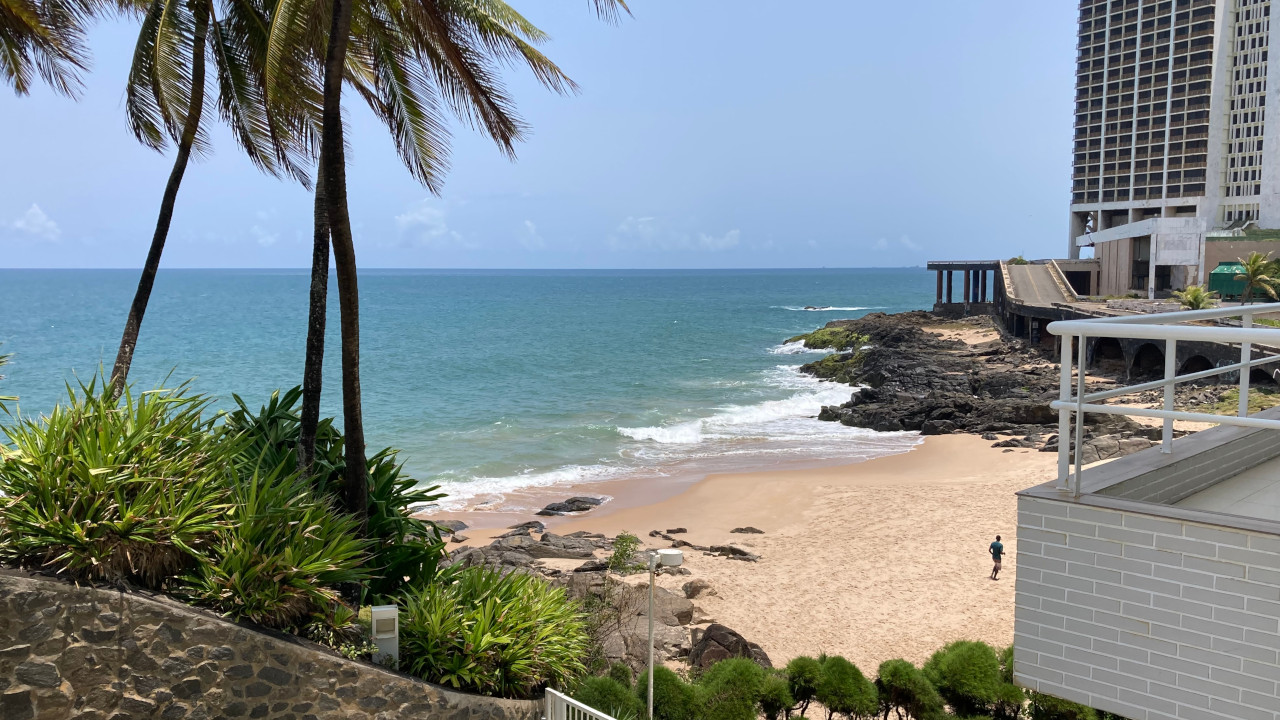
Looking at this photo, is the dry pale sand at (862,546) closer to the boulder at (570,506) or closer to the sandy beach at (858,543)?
the sandy beach at (858,543)

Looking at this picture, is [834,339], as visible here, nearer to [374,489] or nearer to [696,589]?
[696,589]

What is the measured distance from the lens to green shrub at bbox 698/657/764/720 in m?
9.41

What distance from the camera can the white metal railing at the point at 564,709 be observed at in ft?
23.3

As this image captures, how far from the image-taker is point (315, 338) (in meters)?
8.71

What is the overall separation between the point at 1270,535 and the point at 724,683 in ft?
23.2

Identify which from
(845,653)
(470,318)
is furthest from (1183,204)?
(845,653)

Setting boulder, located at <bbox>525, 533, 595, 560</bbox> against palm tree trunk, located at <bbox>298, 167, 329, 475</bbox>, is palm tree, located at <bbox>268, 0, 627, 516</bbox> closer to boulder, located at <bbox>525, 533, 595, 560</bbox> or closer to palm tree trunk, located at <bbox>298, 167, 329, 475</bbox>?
palm tree trunk, located at <bbox>298, 167, 329, 475</bbox>

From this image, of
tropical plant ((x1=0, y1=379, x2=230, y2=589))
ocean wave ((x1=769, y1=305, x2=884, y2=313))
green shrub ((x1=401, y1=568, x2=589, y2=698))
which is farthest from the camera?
ocean wave ((x1=769, y1=305, x2=884, y2=313))

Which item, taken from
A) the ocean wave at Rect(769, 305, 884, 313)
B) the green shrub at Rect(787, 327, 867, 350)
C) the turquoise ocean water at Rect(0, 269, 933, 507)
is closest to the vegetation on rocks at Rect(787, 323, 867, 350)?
the green shrub at Rect(787, 327, 867, 350)

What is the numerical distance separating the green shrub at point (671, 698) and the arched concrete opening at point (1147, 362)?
35.6 m

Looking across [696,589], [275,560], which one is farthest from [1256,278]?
[275,560]

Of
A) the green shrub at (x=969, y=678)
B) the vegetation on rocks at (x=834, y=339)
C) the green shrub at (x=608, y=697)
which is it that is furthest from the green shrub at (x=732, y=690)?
the vegetation on rocks at (x=834, y=339)

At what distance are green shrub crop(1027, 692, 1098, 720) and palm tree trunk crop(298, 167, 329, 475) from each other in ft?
23.9

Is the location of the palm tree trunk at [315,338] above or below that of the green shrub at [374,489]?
above
